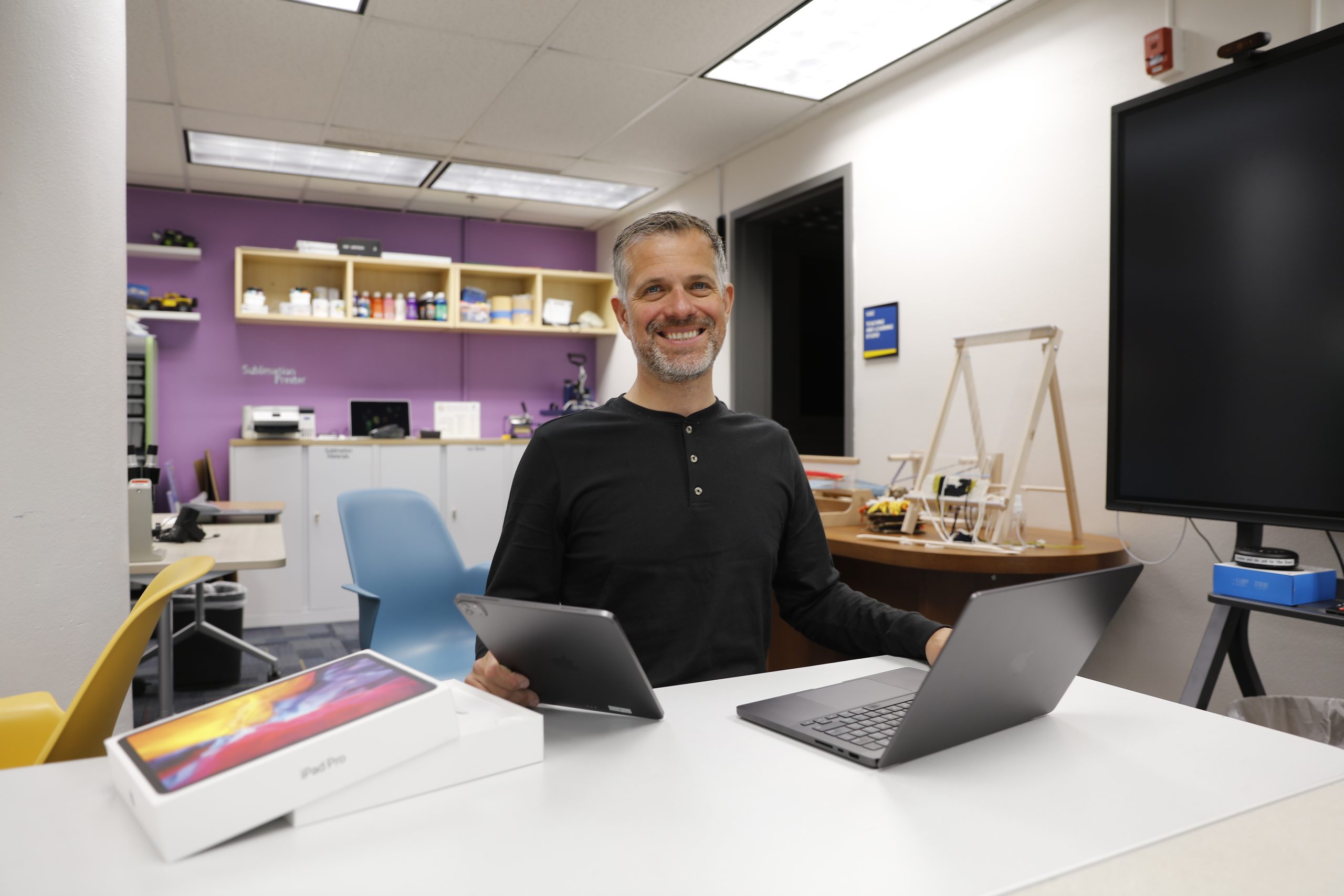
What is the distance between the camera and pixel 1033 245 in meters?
3.03

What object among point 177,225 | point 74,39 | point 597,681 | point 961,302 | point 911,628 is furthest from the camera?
point 177,225

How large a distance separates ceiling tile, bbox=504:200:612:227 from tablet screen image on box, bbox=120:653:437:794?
5.19 m

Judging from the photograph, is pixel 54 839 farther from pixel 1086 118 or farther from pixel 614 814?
pixel 1086 118

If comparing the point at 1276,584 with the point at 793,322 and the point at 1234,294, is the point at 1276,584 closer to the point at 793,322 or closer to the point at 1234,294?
the point at 1234,294

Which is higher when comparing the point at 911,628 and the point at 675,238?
the point at 675,238

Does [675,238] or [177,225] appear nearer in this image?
[675,238]

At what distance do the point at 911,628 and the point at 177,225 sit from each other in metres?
5.65

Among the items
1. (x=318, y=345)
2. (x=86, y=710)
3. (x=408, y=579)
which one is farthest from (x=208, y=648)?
(x=86, y=710)

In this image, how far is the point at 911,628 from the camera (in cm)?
132

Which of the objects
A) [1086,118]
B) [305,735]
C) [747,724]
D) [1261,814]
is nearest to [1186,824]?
[1261,814]

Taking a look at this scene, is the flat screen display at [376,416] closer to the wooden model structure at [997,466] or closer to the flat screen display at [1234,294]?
the wooden model structure at [997,466]

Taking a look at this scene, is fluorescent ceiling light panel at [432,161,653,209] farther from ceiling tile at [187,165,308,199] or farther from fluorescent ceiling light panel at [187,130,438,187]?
ceiling tile at [187,165,308,199]

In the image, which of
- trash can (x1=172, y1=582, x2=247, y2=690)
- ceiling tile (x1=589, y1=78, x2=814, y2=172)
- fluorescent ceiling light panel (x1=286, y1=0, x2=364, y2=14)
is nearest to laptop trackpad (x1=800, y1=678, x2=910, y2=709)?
fluorescent ceiling light panel (x1=286, y1=0, x2=364, y2=14)

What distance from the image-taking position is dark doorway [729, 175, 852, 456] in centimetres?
478
